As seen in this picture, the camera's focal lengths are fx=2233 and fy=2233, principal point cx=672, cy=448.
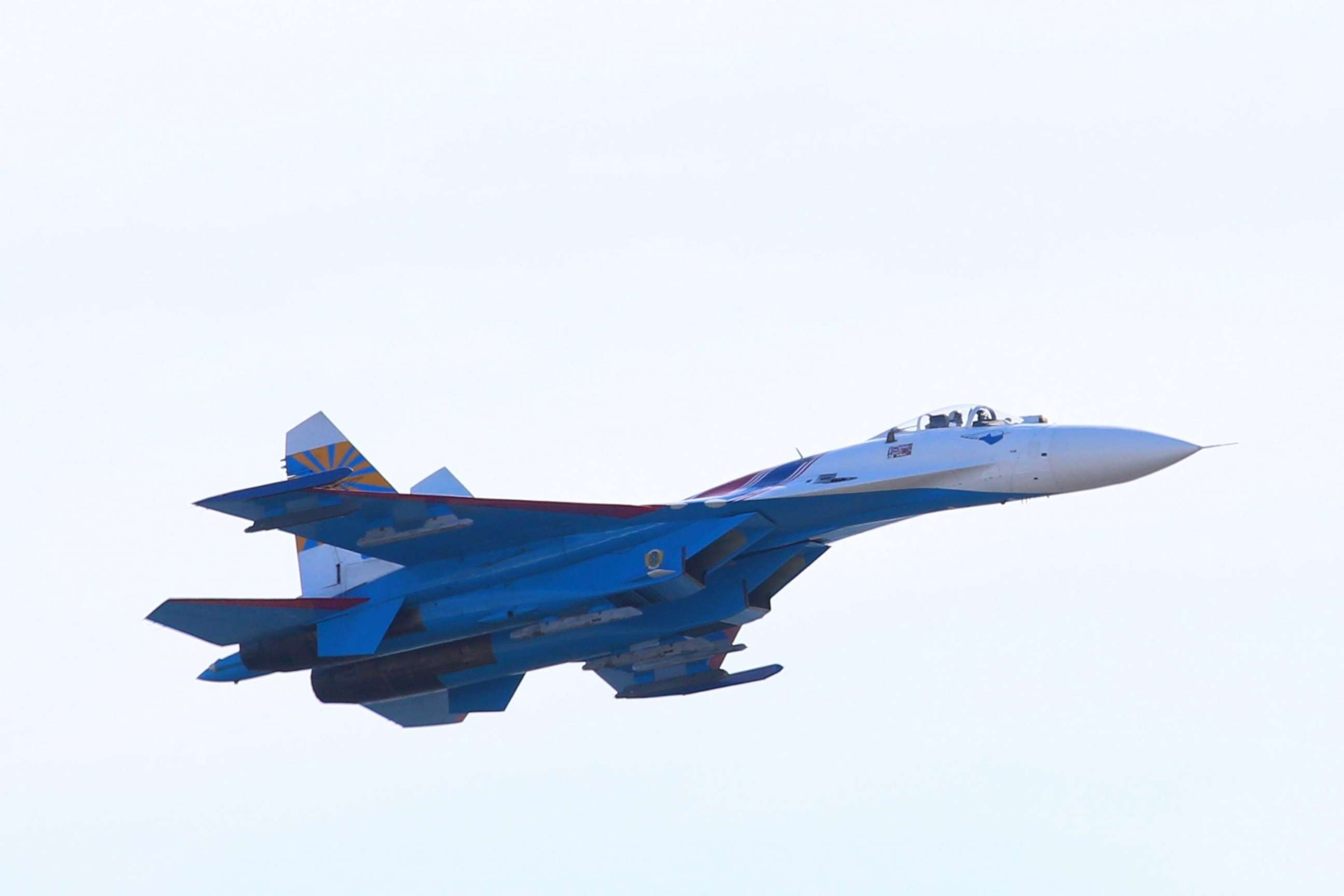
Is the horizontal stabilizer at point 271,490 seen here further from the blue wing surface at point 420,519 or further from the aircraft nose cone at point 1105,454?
the aircraft nose cone at point 1105,454

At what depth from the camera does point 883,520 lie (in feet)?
125

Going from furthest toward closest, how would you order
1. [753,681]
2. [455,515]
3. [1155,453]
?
1. [753,681]
2. [455,515]
3. [1155,453]

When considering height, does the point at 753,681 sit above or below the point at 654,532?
below

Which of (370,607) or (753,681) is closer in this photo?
(370,607)

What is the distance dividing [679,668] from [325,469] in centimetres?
765

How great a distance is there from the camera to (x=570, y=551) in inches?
1486

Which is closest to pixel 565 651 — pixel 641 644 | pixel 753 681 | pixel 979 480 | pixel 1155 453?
pixel 641 644

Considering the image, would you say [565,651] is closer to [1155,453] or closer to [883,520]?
[883,520]

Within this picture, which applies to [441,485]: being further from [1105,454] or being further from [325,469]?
[1105,454]

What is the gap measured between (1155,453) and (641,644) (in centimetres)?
1003

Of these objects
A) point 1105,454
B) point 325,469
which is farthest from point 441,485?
point 1105,454

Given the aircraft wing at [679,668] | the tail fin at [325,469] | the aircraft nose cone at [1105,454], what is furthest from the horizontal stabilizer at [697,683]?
the aircraft nose cone at [1105,454]

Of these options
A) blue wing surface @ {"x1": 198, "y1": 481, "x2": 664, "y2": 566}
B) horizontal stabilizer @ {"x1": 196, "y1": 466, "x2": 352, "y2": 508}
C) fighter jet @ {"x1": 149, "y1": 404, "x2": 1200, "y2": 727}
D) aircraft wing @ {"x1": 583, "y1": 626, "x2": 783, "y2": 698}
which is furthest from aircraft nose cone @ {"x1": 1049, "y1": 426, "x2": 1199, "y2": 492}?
horizontal stabilizer @ {"x1": 196, "y1": 466, "x2": 352, "y2": 508}

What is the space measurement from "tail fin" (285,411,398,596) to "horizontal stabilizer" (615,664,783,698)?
6118 millimetres
